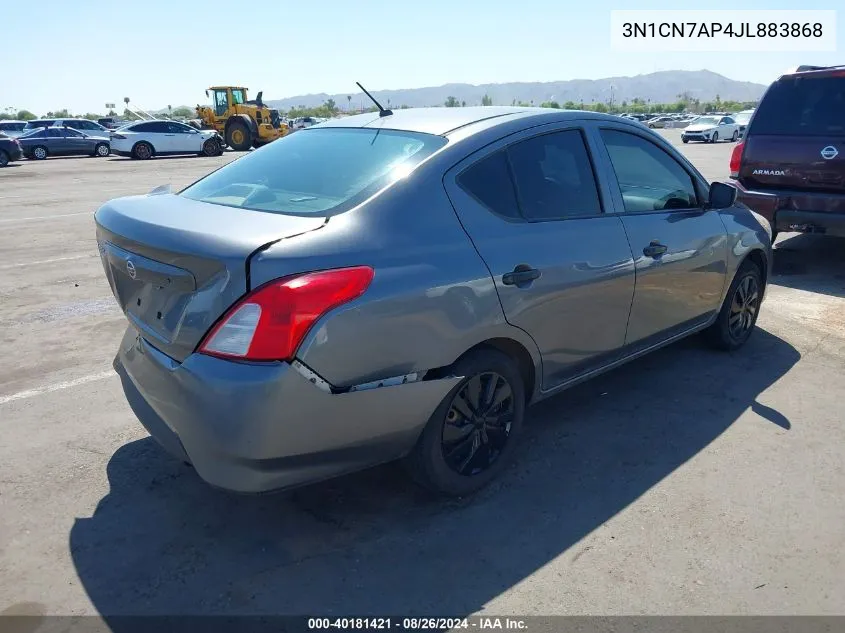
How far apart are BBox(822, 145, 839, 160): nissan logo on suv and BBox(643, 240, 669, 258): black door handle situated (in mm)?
4049

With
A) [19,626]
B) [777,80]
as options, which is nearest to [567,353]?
[19,626]

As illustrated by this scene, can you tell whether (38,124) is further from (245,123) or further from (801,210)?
(801,210)

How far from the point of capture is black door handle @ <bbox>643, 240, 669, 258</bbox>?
396 centimetres

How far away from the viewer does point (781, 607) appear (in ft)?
8.54

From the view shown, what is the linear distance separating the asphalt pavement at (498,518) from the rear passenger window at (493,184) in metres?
1.29

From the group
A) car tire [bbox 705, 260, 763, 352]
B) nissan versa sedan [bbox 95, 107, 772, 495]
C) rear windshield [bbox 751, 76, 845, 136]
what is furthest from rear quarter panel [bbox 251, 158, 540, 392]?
rear windshield [bbox 751, 76, 845, 136]

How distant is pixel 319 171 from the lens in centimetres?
332

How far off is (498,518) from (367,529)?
22.6 inches

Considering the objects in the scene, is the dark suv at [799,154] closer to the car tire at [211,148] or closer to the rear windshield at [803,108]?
the rear windshield at [803,108]

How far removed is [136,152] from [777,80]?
2572cm

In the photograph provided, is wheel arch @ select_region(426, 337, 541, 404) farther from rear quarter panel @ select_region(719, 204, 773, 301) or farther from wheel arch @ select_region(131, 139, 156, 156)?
wheel arch @ select_region(131, 139, 156, 156)

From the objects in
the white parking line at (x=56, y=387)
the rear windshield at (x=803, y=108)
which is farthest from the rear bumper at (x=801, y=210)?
the white parking line at (x=56, y=387)

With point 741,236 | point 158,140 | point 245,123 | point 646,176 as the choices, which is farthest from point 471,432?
point 245,123

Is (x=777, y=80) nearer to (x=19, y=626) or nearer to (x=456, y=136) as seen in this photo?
(x=456, y=136)
